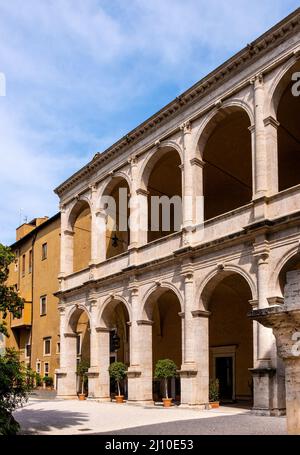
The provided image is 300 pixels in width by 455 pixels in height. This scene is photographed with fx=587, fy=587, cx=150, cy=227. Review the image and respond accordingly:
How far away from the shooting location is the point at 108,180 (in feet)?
86.5

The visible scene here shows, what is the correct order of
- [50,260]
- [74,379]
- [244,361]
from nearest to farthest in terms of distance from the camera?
[244,361]
[74,379]
[50,260]

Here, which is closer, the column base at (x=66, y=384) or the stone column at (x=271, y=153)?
the stone column at (x=271, y=153)

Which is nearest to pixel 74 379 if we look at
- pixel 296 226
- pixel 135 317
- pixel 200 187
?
pixel 135 317

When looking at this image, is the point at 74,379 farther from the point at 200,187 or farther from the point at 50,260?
the point at 200,187

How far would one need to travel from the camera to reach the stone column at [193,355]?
64.2ft

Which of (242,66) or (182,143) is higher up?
(242,66)

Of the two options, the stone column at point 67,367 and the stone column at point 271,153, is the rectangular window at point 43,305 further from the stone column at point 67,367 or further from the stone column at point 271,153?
the stone column at point 271,153

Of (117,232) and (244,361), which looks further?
(117,232)

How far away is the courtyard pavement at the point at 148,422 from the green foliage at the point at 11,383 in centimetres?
171

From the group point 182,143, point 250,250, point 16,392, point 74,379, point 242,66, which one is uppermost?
point 242,66

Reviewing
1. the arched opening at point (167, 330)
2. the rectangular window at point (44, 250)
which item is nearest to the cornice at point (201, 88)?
the arched opening at point (167, 330)

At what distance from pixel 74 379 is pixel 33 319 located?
36.1 ft

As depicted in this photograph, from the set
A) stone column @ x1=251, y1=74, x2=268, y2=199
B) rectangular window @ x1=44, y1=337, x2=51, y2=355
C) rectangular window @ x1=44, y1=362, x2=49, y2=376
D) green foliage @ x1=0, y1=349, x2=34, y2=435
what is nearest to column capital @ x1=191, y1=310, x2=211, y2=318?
stone column @ x1=251, y1=74, x2=268, y2=199

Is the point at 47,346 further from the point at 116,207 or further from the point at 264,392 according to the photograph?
the point at 264,392
